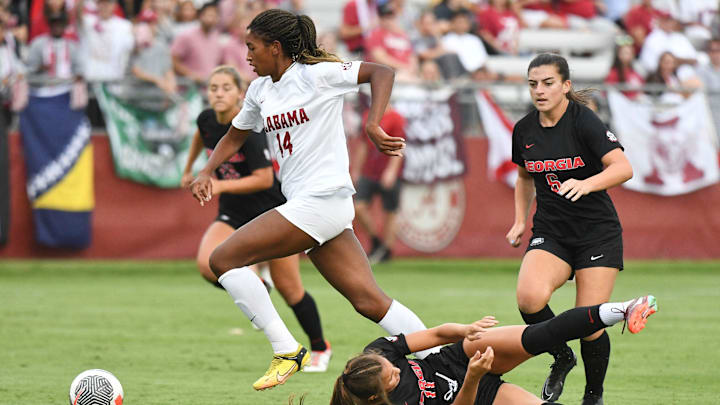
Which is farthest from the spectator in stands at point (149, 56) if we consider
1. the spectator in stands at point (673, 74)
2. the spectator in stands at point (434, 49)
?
the spectator in stands at point (673, 74)

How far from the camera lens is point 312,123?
252 inches

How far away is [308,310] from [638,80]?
1163 centimetres

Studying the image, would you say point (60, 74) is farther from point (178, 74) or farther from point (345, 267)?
point (345, 267)

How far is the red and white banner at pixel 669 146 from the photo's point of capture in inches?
634

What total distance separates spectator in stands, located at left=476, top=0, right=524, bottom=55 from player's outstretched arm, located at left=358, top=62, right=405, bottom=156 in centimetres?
1204

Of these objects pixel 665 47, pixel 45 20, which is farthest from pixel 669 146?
pixel 45 20

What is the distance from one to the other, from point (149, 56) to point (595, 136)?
408 inches

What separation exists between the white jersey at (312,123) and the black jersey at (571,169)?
126 cm

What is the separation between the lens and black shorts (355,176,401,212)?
616 inches

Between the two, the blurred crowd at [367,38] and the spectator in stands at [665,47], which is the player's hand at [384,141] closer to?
the blurred crowd at [367,38]

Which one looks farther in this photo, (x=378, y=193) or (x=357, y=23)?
(x=357, y=23)

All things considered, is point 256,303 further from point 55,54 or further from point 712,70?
point 712,70

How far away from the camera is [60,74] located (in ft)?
50.5

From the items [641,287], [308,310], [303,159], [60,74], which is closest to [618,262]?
[303,159]
